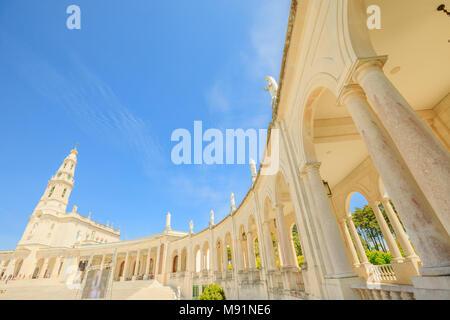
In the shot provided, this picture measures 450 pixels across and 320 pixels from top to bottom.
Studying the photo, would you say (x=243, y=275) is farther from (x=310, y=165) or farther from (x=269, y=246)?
(x=310, y=165)

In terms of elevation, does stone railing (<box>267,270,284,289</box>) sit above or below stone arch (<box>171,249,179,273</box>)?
below

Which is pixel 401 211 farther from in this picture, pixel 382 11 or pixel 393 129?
pixel 382 11

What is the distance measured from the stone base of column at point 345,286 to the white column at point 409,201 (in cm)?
268

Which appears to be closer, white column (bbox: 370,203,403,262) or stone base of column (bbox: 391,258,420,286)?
stone base of column (bbox: 391,258,420,286)

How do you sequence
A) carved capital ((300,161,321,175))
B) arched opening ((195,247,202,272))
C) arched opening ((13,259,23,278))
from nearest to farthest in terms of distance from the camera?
1. carved capital ((300,161,321,175))
2. arched opening ((195,247,202,272))
3. arched opening ((13,259,23,278))

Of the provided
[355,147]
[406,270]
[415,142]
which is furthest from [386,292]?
[406,270]

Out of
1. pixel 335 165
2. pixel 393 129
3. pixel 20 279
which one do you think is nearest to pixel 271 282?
pixel 335 165

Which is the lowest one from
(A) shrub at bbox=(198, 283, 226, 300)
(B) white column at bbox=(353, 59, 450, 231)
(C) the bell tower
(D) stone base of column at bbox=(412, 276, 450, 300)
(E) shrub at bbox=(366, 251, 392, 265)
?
(A) shrub at bbox=(198, 283, 226, 300)

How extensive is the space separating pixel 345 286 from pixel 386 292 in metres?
1.54

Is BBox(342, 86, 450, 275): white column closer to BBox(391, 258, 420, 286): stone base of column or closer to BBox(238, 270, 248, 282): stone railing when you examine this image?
BBox(391, 258, 420, 286): stone base of column

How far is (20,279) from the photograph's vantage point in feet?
111

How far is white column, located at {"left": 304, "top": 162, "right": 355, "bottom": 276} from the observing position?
518cm

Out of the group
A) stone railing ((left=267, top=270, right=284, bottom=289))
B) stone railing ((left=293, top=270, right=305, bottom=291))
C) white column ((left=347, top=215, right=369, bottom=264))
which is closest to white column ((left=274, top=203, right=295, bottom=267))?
stone railing ((left=293, top=270, right=305, bottom=291))

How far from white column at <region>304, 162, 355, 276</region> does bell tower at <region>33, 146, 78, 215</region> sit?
5525 centimetres
